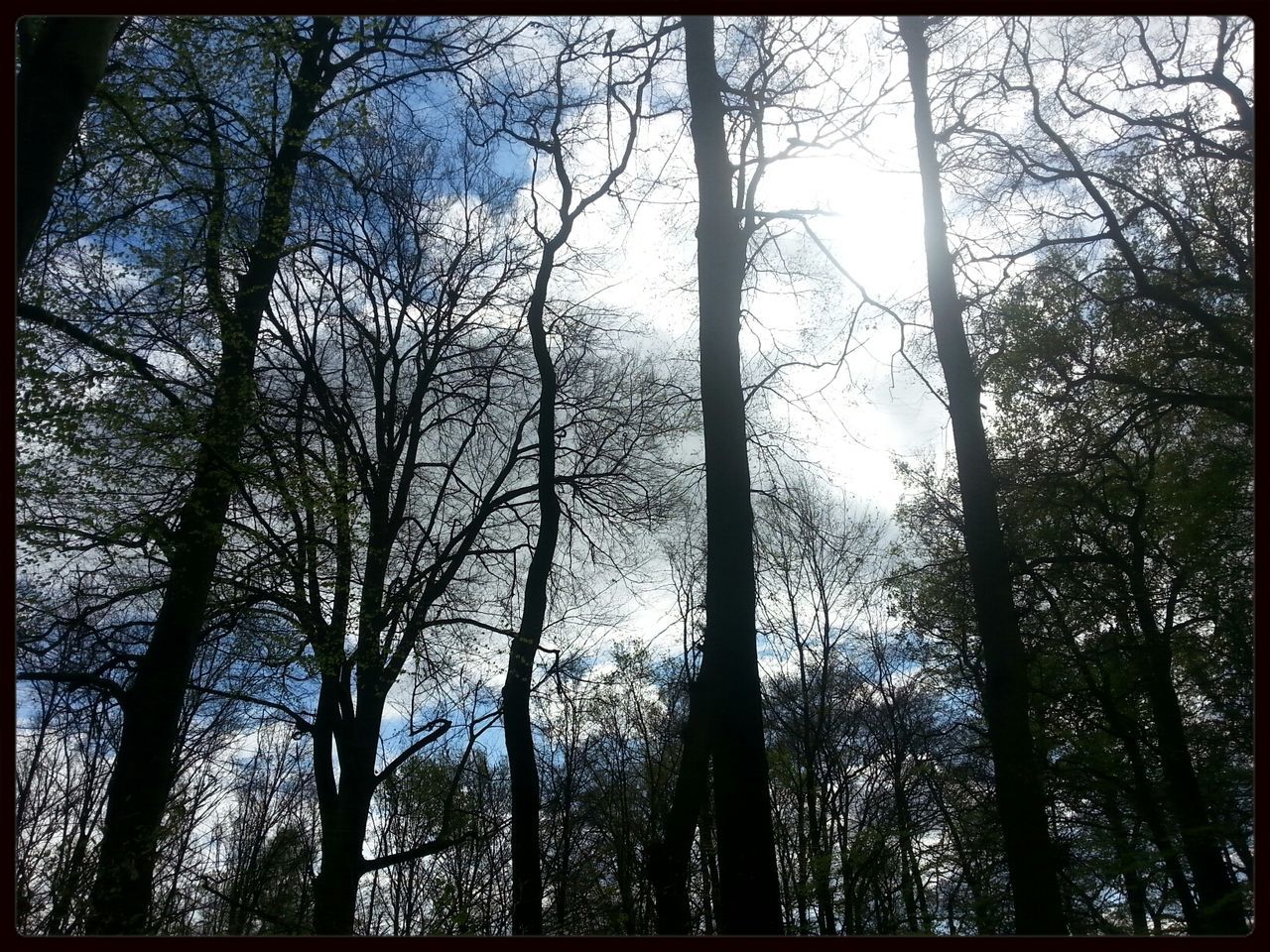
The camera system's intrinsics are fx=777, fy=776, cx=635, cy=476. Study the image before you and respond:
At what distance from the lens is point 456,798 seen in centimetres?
1367

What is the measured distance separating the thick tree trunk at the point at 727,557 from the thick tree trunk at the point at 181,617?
4029 millimetres

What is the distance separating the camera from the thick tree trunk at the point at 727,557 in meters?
5.37

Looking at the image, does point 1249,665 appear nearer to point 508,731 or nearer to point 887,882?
point 508,731

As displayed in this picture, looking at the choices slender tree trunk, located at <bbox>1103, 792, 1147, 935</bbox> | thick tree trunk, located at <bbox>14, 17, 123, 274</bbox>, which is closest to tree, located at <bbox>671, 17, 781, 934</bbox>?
slender tree trunk, located at <bbox>1103, 792, 1147, 935</bbox>

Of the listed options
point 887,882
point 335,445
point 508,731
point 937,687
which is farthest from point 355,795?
point 887,882

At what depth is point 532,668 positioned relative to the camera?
36.1ft

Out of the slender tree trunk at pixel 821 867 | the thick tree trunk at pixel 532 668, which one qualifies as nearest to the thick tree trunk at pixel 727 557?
the thick tree trunk at pixel 532 668

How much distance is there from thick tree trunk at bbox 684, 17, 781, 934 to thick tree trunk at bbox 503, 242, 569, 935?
3.60 meters

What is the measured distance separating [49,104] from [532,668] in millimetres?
8368

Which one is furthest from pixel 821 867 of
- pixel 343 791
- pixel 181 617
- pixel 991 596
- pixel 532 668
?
pixel 181 617

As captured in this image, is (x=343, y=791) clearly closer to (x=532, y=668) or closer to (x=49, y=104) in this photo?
(x=532, y=668)

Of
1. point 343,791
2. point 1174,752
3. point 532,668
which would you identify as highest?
point 532,668

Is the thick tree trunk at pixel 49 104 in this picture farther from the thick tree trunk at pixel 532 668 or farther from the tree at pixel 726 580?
the thick tree trunk at pixel 532 668

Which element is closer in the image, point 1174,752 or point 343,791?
point 1174,752
